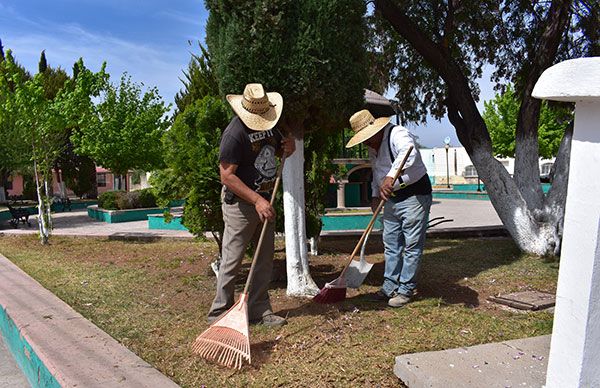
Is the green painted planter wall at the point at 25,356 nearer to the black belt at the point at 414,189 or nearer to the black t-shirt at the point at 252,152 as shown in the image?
the black t-shirt at the point at 252,152

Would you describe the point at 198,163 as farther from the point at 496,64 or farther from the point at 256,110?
the point at 496,64

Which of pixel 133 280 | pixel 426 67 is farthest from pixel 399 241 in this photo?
pixel 426 67

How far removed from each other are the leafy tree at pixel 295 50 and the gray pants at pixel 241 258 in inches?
46.4

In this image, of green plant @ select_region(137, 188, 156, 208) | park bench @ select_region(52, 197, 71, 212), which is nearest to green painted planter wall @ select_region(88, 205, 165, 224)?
green plant @ select_region(137, 188, 156, 208)

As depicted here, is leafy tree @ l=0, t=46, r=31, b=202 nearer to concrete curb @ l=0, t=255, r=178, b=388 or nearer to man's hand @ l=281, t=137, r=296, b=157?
concrete curb @ l=0, t=255, r=178, b=388

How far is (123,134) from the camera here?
20.3m

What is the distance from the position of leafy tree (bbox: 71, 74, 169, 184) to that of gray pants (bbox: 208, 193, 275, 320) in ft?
55.6

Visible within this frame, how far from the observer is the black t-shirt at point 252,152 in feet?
12.0

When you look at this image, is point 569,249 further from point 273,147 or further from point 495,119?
point 495,119

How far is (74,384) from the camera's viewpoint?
9.21 feet

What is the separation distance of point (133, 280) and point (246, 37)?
128 inches

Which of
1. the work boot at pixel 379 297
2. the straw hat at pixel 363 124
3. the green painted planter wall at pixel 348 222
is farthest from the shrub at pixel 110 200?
the straw hat at pixel 363 124

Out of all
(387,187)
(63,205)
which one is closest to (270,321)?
(387,187)

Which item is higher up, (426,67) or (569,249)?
(426,67)
